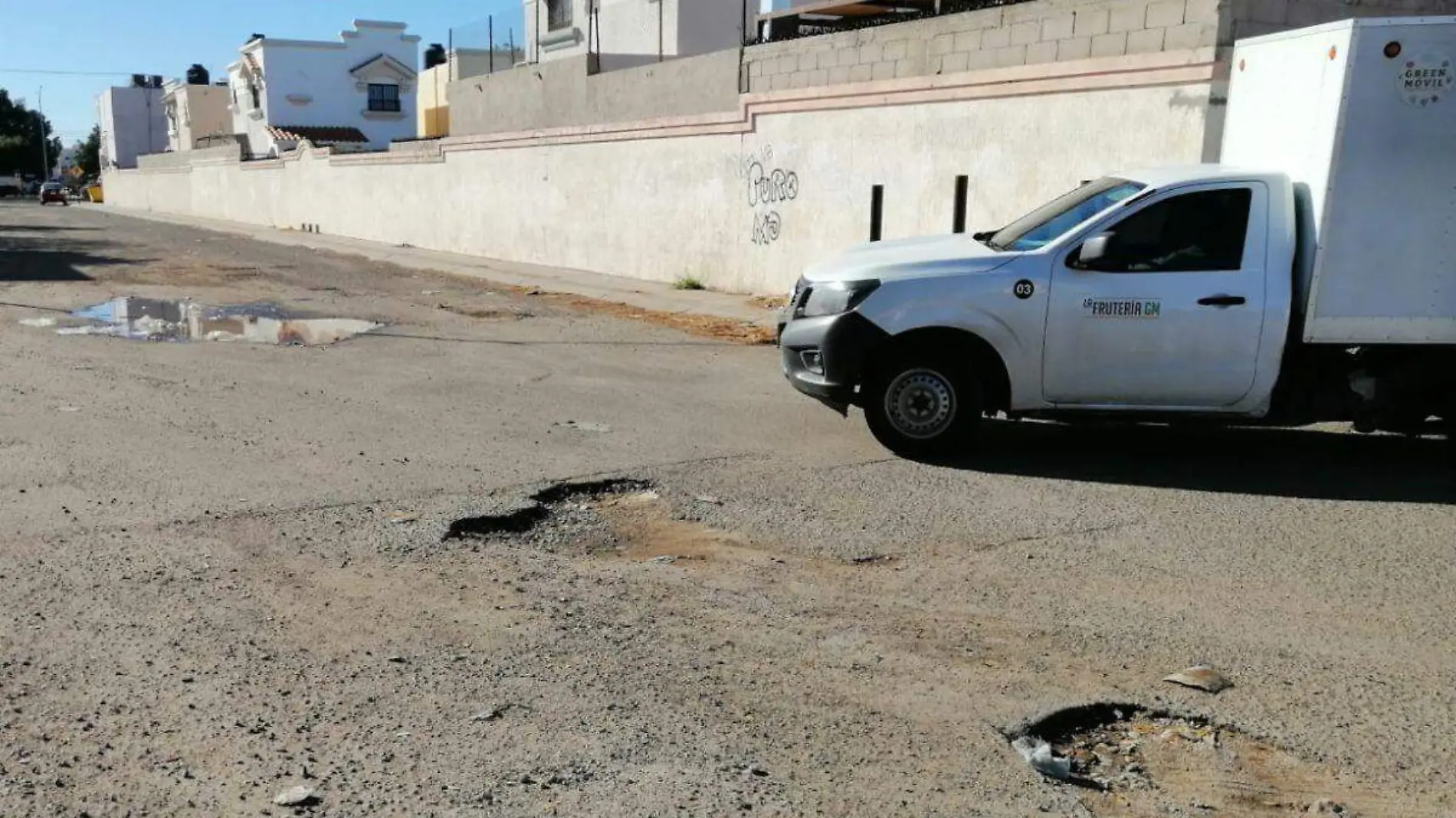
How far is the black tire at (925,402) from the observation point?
25.2 feet

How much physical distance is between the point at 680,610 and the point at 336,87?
220 feet

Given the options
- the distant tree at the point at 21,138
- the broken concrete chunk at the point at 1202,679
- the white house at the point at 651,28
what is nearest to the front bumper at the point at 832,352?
the broken concrete chunk at the point at 1202,679

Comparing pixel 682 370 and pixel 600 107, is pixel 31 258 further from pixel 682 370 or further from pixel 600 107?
pixel 682 370

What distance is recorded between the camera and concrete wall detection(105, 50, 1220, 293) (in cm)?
1238

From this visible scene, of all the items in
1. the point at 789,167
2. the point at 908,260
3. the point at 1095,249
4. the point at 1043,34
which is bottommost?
the point at 908,260

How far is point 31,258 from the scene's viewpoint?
937 inches

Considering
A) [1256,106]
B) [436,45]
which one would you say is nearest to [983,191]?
[1256,106]

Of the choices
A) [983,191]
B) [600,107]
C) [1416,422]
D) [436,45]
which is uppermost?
[436,45]

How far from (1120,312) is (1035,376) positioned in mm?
663

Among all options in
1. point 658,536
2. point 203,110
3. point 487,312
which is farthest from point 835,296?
point 203,110

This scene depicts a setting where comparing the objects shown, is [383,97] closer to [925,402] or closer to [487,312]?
[487,312]

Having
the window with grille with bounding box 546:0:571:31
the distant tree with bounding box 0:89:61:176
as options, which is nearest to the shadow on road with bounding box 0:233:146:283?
the window with grille with bounding box 546:0:571:31

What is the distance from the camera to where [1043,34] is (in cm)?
1314

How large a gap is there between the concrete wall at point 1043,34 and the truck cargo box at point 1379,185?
4204 millimetres
